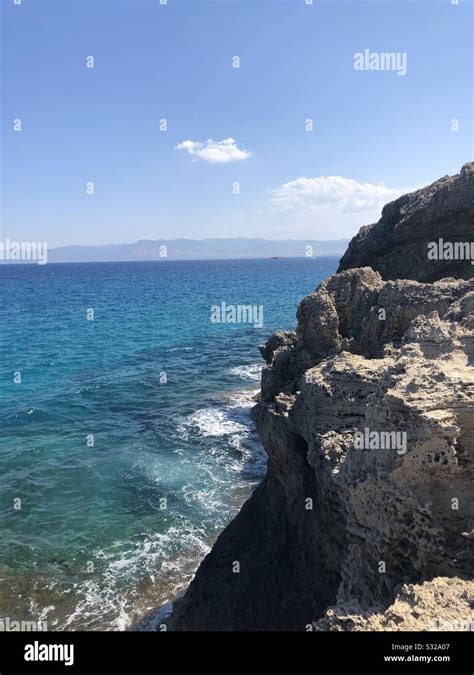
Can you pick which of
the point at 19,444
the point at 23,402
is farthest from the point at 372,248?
the point at 23,402

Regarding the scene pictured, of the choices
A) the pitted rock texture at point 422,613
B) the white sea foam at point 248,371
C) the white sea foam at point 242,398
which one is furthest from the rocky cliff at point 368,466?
the white sea foam at point 248,371

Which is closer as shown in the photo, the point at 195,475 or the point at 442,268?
the point at 442,268

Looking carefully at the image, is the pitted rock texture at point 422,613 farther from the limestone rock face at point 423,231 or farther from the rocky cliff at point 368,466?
the limestone rock face at point 423,231

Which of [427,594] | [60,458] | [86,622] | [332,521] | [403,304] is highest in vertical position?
[403,304]

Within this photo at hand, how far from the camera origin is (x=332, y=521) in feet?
35.0

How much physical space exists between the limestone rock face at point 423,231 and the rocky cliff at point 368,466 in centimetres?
7

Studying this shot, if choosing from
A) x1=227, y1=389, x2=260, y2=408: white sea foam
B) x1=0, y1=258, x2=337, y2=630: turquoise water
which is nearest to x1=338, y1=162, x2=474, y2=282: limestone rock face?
x1=0, y1=258, x2=337, y2=630: turquoise water

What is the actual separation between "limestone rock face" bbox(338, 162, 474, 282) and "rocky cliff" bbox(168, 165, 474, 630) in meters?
0.07

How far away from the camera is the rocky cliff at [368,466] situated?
23.3ft

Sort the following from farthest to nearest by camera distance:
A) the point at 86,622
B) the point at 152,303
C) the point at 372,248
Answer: the point at 152,303 → the point at 372,248 → the point at 86,622

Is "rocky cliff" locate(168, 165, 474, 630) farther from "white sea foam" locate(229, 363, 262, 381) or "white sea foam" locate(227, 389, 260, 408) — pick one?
"white sea foam" locate(229, 363, 262, 381)

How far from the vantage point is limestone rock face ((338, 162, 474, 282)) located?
1806 cm

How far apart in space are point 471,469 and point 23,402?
35909 mm

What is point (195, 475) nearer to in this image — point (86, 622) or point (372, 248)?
point (86, 622)
